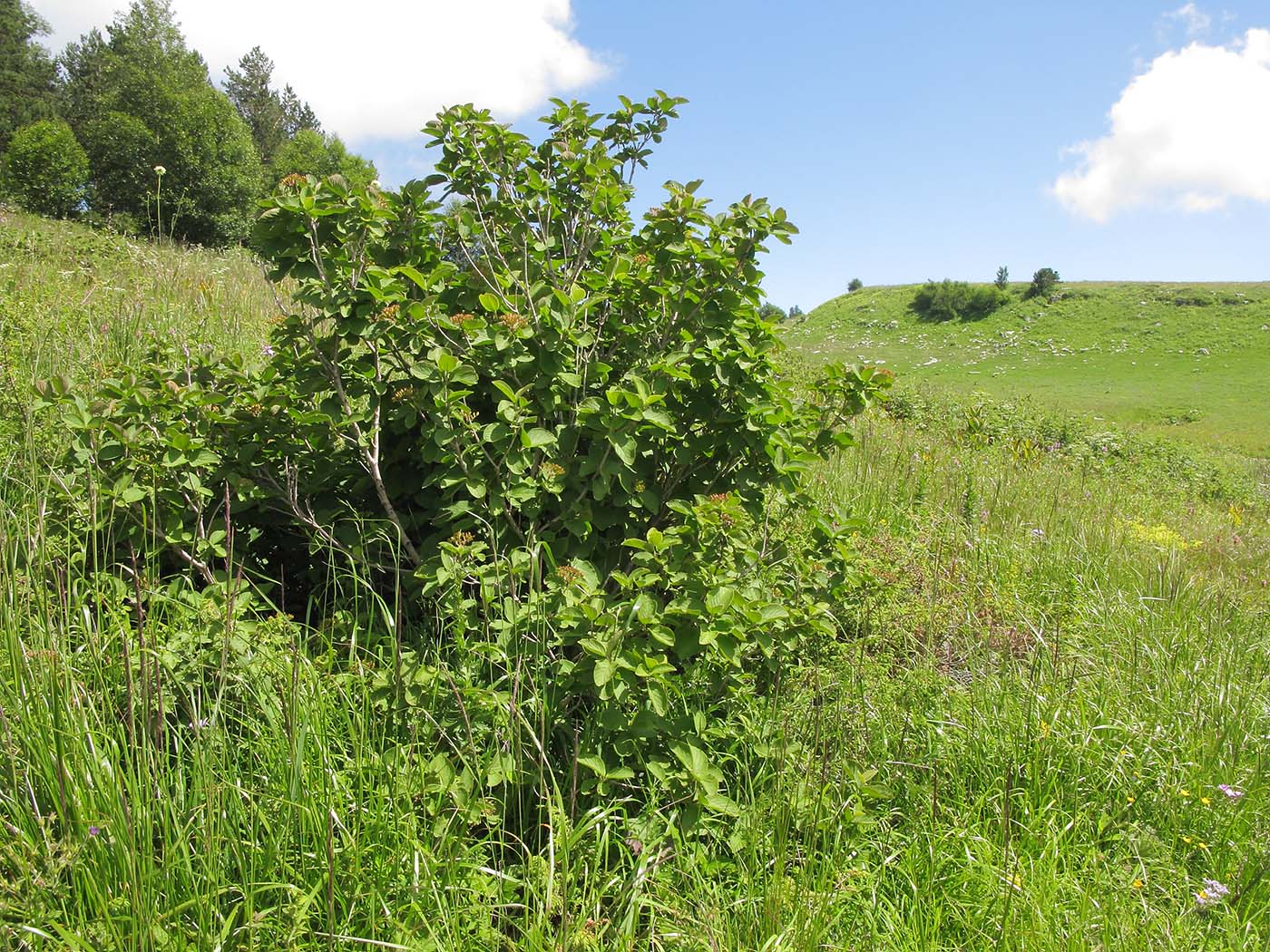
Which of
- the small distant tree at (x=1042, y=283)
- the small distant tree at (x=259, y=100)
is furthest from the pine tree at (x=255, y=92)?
the small distant tree at (x=1042, y=283)

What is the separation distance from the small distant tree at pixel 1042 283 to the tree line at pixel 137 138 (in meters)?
40.4

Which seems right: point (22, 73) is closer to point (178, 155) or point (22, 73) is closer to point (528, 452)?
point (178, 155)

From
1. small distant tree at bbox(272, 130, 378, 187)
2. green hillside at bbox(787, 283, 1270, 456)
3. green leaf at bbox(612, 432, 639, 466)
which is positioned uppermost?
small distant tree at bbox(272, 130, 378, 187)

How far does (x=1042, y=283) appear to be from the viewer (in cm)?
4722

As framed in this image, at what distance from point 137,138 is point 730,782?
107ft

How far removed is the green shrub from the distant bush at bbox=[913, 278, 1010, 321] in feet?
154

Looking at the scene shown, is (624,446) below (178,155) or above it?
below

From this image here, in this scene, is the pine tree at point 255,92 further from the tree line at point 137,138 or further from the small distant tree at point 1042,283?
the small distant tree at point 1042,283

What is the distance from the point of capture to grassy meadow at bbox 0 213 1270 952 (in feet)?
5.17

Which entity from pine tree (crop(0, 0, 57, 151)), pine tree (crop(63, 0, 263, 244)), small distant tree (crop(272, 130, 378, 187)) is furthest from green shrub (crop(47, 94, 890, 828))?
pine tree (crop(0, 0, 57, 151))

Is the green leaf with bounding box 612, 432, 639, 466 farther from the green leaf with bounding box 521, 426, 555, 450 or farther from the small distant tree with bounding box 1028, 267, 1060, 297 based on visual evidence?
the small distant tree with bounding box 1028, 267, 1060, 297

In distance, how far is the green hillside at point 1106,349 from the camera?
2686 centimetres

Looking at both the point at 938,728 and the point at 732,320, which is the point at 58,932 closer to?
the point at 732,320

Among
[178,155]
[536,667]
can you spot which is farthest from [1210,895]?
[178,155]
